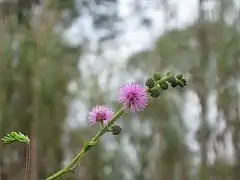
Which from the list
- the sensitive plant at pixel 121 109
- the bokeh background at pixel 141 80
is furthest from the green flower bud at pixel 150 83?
the bokeh background at pixel 141 80

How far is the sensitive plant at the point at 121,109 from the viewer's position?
1.76ft

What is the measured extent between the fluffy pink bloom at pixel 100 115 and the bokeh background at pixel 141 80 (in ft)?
14.3

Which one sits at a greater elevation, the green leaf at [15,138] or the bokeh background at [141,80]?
the bokeh background at [141,80]

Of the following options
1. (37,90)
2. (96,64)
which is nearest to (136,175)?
(96,64)

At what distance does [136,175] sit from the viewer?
6.76 m

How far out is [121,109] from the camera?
1.77 ft

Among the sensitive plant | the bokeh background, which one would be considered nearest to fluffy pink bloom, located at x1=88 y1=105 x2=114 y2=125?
the sensitive plant

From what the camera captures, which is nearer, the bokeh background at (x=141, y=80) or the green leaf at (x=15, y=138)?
the green leaf at (x=15, y=138)

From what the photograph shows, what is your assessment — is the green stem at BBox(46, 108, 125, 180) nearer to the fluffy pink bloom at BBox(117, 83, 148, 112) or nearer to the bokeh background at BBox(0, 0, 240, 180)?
the fluffy pink bloom at BBox(117, 83, 148, 112)

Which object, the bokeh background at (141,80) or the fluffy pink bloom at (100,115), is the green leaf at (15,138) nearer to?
the fluffy pink bloom at (100,115)

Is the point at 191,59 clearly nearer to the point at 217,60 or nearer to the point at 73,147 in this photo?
the point at 217,60

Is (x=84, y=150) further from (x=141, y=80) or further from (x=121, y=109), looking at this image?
(x=141, y=80)

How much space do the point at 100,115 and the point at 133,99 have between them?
0.15 ft

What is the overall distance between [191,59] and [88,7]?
4.63 feet
